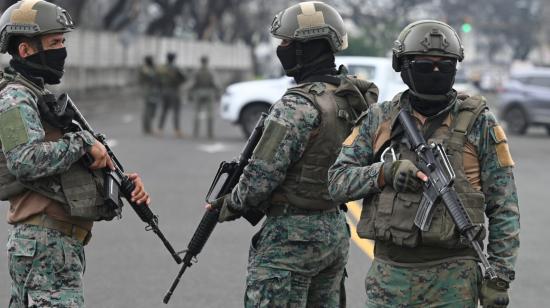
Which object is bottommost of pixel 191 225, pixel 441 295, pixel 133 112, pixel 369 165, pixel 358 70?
pixel 133 112

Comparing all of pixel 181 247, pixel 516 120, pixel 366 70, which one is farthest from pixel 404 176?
pixel 516 120

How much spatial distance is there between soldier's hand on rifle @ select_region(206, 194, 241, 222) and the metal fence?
22.0 meters

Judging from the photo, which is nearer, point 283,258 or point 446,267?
point 446,267

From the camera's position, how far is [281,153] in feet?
15.7

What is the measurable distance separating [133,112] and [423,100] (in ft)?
101

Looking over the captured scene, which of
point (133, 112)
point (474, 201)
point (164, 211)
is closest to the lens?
point (474, 201)

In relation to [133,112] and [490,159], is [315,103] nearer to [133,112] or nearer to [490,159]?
[490,159]

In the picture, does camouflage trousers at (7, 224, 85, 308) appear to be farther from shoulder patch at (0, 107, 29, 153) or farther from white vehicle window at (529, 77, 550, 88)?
white vehicle window at (529, 77, 550, 88)

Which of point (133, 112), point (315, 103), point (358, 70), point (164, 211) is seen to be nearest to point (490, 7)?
point (133, 112)

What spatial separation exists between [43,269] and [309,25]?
162cm

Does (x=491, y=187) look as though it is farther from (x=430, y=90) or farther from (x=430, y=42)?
(x=430, y=42)

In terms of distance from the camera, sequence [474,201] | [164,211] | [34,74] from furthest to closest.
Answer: [164,211] < [34,74] < [474,201]

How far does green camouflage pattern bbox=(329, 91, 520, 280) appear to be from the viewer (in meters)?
4.11

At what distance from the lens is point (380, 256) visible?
4301mm
